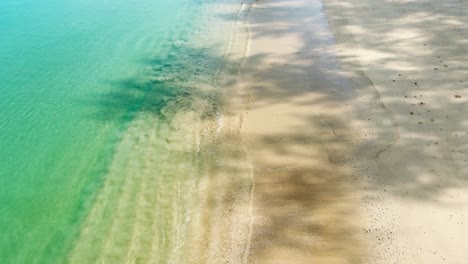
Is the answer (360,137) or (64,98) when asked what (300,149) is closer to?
(360,137)

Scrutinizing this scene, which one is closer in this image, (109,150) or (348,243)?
(348,243)

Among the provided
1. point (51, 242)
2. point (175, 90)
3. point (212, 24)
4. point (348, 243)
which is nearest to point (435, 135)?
point (348, 243)

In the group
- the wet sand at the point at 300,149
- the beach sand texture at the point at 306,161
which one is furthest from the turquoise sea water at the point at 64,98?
the wet sand at the point at 300,149

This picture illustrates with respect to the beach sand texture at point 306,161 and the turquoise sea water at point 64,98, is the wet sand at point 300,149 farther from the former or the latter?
the turquoise sea water at point 64,98

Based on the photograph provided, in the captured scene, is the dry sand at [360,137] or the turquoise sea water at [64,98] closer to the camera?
the dry sand at [360,137]

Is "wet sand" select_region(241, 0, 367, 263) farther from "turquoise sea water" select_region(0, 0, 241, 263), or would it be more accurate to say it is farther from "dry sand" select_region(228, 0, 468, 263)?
"turquoise sea water" select_region(0, 0, 241, 263)

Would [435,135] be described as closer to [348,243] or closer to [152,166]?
[348,243]

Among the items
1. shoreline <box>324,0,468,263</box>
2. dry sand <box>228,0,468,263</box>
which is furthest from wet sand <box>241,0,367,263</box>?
shoreline <box>324,0,468,263</box>
